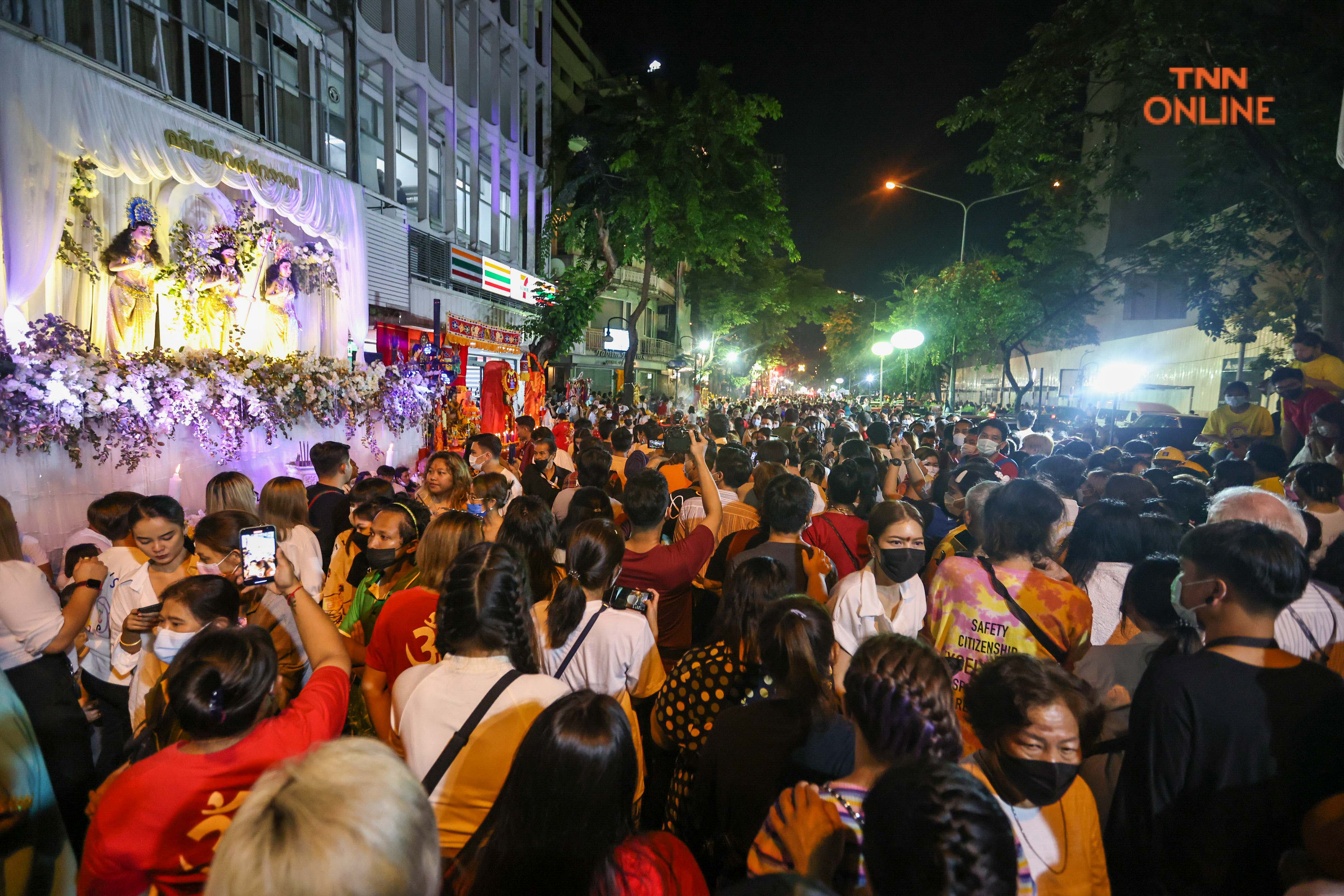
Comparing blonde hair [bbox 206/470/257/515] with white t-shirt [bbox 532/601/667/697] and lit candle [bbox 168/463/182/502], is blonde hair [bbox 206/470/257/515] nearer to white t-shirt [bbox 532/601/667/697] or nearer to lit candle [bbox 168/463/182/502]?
white t-shirt [bbox 532/601/667/697]

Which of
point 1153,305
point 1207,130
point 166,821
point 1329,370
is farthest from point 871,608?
point 1153,305

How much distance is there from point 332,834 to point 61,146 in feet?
34.1

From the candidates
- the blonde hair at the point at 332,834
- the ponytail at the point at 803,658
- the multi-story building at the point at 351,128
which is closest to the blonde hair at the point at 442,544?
the ponytail at the point at 803,658

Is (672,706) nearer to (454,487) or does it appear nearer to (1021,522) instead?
(1021,522)

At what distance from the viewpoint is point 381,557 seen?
3.62 m

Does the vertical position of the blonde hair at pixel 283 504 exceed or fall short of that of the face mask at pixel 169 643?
it exceeds it

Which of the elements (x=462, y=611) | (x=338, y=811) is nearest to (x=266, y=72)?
(x=462, y=611)

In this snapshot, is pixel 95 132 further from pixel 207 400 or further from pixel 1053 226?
pixel 1053 226

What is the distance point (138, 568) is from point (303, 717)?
213 centimetres

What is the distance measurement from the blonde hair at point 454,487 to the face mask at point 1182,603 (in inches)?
161

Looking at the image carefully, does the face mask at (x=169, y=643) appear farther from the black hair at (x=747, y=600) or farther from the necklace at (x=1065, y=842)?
the necklace at (x=1065, y=842)

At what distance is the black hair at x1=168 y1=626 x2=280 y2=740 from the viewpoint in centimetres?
184

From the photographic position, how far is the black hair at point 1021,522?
297 centimetres

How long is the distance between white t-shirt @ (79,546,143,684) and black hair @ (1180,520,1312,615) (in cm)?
473
